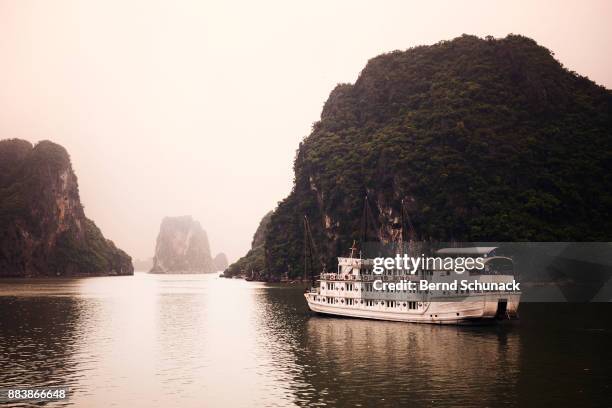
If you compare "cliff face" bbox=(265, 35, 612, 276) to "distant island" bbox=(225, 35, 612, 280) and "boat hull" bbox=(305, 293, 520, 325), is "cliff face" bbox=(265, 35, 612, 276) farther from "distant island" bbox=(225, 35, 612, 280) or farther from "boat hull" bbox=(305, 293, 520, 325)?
"boat hull" bbox=(305, 293, 520, 325)

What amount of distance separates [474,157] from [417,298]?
91517 millimetres

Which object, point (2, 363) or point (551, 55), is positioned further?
point (551, 55)

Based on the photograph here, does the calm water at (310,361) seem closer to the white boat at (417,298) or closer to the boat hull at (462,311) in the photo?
the boat hull at (462,311)

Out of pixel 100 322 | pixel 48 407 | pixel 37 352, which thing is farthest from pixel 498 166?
pixel 48 407

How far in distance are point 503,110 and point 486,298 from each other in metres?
108

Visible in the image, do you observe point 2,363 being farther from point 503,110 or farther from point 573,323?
point 503,110

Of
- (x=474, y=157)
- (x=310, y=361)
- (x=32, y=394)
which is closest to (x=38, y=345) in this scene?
(x=32, y=394)

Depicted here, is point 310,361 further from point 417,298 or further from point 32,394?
point 417,298


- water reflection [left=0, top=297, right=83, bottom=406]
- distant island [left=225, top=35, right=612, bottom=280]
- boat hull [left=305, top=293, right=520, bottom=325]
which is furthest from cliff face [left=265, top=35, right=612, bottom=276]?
water reflection [left=0, top=297, right=83, bottom=406]

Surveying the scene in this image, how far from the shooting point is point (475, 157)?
500 feet

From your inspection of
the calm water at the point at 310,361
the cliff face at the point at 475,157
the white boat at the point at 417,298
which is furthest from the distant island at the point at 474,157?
the calm water at the point at 310,361

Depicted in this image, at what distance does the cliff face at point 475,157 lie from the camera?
13862cm

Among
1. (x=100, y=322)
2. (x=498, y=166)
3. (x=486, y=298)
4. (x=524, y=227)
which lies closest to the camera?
(x=486, y=298)

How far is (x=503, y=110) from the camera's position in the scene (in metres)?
162
